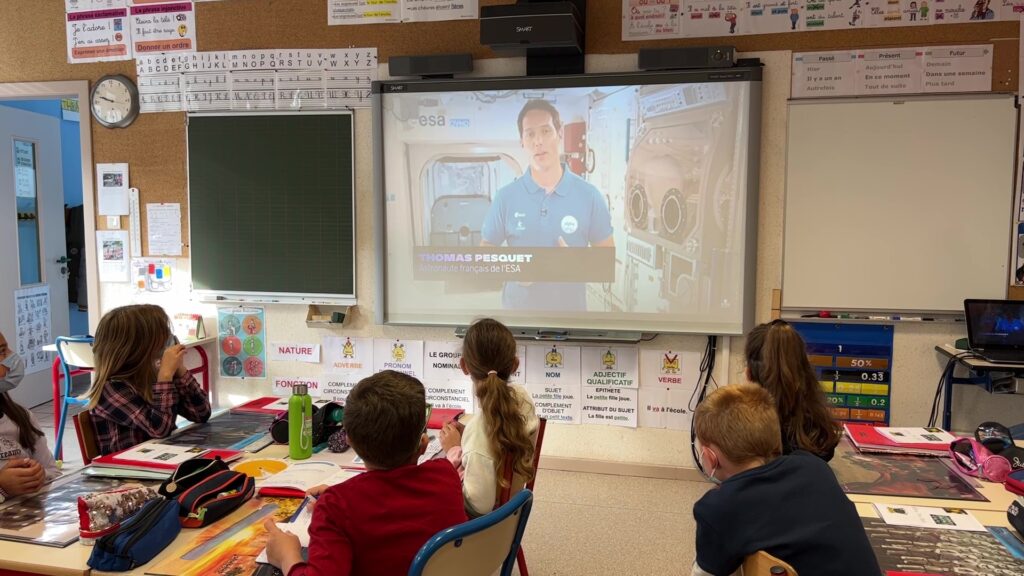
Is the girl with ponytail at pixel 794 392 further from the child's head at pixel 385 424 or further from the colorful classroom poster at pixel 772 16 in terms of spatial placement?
the colorful classroom poster at pixel 772 16

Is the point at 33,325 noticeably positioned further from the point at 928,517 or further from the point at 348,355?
the point at 928,517

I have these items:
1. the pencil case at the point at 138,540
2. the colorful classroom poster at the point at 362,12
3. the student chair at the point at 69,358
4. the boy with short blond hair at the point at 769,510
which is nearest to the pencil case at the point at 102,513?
the pencil case at the point at 138,540

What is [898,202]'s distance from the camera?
3.55 m

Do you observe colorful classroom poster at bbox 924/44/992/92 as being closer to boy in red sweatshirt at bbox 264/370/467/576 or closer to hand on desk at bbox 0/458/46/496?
boy in red sweatshirt at bbox 264/370/467/576

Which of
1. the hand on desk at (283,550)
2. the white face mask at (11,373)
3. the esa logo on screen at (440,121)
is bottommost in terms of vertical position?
the hand on desk at (283,550)

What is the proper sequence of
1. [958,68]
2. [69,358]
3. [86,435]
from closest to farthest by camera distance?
[86,435] → [958,68] → [69,358]

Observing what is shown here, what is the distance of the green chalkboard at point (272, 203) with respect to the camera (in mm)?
4098

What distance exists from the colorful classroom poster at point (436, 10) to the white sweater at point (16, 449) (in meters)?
2.76

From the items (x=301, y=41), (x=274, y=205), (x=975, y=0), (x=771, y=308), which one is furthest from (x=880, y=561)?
(x=301, y=41)

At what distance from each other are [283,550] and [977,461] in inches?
74.1

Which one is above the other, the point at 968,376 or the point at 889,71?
the point at 889,71

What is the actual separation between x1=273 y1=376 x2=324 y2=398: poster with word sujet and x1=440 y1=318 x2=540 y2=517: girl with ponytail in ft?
7.46

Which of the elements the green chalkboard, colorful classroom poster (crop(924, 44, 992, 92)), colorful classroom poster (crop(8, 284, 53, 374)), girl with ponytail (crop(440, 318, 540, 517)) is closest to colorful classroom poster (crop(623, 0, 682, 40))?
colorful classroom poster (crop(924, 44, 992, 92))

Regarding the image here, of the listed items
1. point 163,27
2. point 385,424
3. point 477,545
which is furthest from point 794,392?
point 163,27
